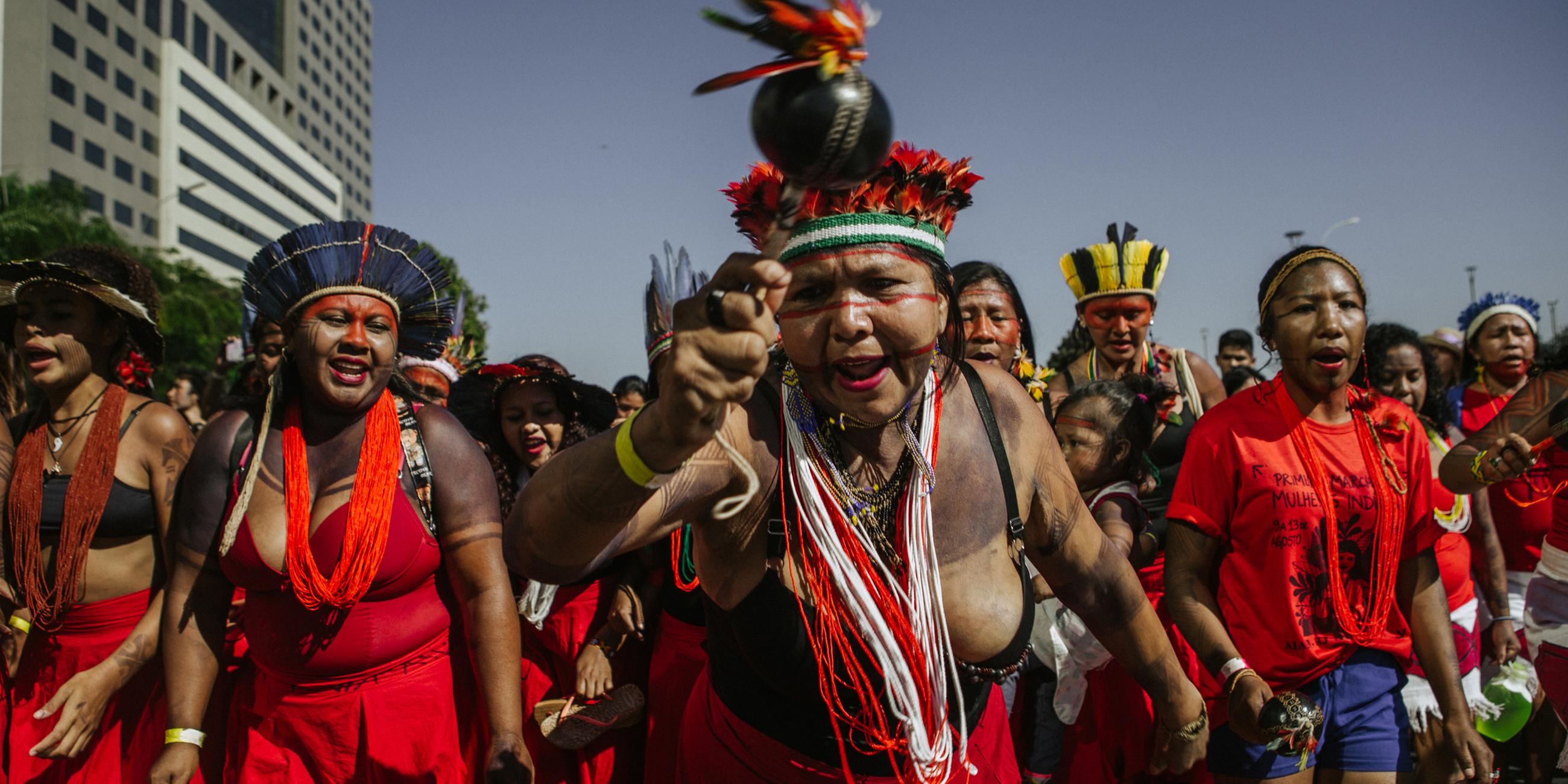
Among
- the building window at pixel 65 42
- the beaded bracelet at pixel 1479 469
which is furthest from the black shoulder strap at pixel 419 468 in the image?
the building window at pixel 65 42

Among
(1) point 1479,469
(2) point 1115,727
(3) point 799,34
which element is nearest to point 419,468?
(3) point 799,34

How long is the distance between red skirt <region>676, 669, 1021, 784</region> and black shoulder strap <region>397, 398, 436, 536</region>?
1101mm

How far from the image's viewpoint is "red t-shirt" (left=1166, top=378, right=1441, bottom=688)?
3.13m

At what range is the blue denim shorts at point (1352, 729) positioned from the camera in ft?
10.2

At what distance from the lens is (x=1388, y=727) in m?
3.15

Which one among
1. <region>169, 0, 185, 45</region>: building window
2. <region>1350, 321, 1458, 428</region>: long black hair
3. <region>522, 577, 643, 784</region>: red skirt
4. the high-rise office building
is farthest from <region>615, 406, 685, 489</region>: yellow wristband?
<region>169, 0, 185, 45</region>: building window

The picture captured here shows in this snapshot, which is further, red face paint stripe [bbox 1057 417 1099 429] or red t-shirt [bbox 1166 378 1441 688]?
red face paint stripe [bbox 1057 417 1099 429]

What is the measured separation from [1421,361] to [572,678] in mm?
5341

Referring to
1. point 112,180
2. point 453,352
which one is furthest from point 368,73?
point 453,352

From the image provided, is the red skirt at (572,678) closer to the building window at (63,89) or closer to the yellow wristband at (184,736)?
the yellow wristband at (184,736)

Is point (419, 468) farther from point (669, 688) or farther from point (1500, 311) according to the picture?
point (1500, 311)

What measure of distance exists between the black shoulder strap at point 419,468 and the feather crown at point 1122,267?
3729 mm

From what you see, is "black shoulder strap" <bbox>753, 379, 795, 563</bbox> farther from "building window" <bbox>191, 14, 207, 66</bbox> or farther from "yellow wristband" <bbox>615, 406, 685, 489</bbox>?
"building window" <bbox>191, 14, 207, 66</bbox>

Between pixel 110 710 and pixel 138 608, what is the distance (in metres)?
0.38
